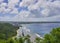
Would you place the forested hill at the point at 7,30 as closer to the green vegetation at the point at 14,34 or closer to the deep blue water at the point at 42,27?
the green vegetation at the point at 14,34

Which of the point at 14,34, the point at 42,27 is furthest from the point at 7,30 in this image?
the point at 42,27

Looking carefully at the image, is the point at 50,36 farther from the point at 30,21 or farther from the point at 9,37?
the point at 9,37

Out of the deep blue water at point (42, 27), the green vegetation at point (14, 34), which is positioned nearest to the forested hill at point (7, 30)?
the green vegetation at point (14, 34)

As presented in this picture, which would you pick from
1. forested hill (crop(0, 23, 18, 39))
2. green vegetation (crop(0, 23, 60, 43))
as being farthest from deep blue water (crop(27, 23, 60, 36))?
forested hill (crop(0, 23, 18, 39))

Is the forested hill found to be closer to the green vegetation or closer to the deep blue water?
the green vegetation

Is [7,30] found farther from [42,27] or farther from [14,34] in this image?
[42,27]

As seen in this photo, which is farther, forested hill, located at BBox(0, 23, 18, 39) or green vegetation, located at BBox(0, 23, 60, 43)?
forested hill, located at BBox(0, 23, 18, 39)
